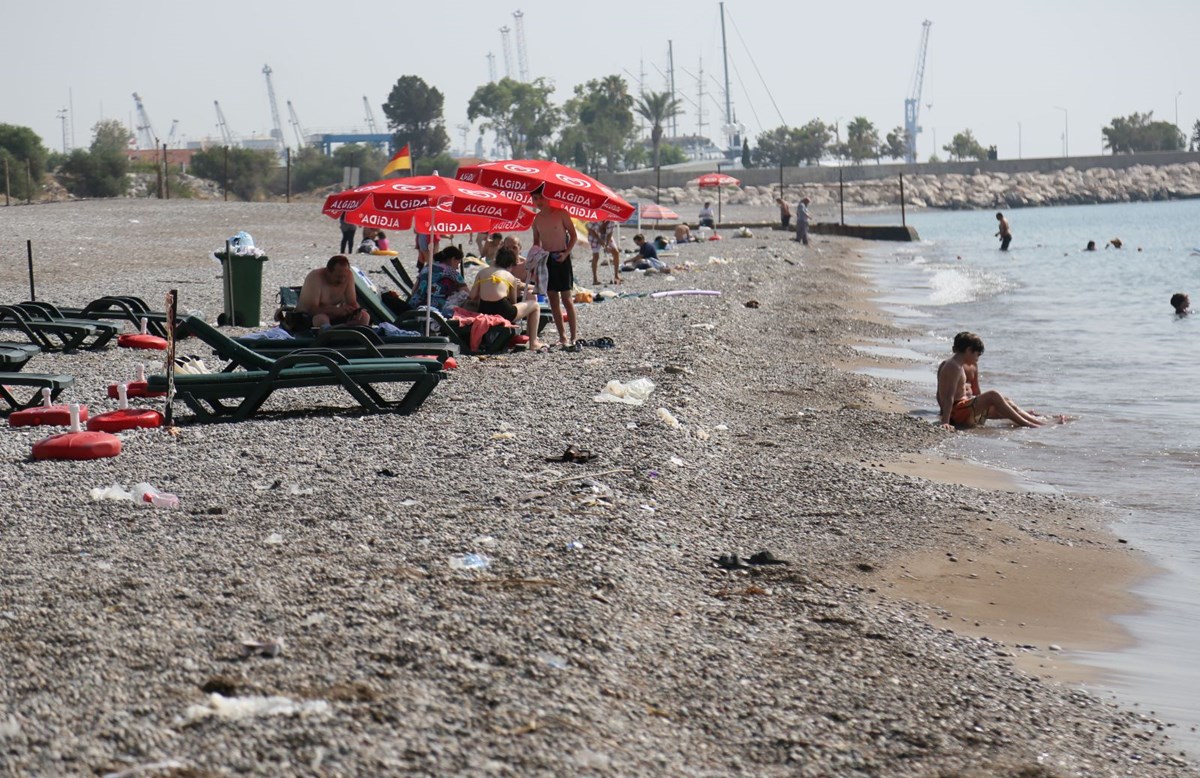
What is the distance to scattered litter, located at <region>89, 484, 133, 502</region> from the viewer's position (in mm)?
6133

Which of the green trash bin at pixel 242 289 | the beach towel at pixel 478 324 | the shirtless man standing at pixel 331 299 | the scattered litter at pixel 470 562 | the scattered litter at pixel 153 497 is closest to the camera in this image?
the scattered litter at pixel 470 562

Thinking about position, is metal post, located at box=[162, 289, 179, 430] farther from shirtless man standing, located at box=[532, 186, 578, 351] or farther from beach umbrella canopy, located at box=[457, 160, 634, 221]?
beach umbrella canopy, located at box=[457, 160, 634, 221]

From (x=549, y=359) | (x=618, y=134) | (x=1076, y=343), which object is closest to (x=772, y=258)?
(x=1076, y=343)

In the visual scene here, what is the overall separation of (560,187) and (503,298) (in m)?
1.29

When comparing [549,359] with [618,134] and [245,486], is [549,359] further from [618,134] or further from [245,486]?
[618,134]

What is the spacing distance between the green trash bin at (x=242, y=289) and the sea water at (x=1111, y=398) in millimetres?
6641

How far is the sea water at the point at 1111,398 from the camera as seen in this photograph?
5.15 metres

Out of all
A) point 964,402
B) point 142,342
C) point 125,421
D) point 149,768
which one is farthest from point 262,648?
point 142,342

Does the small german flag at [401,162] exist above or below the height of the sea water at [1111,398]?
above

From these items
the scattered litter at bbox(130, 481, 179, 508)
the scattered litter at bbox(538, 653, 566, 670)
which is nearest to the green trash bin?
the scattered litter at bbox(130, 481, 179, 508)

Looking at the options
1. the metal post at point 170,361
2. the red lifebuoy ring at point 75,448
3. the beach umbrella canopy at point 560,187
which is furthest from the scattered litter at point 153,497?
the beach umbrella canopy at point 560,187

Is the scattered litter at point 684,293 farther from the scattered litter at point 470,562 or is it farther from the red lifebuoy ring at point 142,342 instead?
the scattered litter at point 470,562

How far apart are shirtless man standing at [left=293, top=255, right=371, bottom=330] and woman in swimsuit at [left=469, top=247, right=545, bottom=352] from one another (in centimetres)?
162

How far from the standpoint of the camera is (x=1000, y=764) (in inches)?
148
